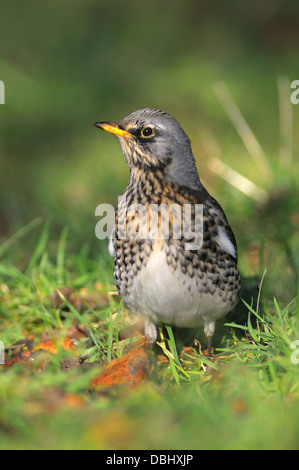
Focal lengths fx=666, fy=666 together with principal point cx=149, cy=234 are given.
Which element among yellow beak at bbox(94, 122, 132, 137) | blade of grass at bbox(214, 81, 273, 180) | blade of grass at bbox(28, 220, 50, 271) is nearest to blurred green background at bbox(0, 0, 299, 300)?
blade of grass at bbox(214, 81, 273, 180)

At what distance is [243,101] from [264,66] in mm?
1237

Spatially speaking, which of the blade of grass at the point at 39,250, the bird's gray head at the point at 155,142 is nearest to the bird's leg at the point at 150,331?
the bird's gray head at the point at 155,142

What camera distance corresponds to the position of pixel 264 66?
9602 millimetres

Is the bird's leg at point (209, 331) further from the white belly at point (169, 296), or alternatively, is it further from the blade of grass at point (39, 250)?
the blade of grass at point (39, 250)

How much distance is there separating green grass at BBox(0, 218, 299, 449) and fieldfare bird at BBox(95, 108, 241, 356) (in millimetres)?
270

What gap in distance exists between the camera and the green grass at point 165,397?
260 centimetres

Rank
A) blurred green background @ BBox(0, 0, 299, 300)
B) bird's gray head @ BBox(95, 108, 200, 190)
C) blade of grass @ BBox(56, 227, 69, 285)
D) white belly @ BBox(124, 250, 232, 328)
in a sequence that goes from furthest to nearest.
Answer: blurred green background @ BBox(0, 0, 299, 300), blade of grass @ BBox(56, 227, 69, 285), bird's gray head @ BBox(95, 108, 200, 190), white belly @ BBox(124, 250, 232, 328)

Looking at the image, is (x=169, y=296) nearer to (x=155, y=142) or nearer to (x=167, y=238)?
(x=167, y=238)

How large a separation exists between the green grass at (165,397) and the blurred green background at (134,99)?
0.92m

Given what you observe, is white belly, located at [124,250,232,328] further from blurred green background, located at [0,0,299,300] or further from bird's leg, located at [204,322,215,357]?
blurred green background, located at [0,0,299,300]

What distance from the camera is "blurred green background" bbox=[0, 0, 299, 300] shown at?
231 inches

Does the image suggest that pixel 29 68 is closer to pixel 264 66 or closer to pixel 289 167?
pixel 264 66

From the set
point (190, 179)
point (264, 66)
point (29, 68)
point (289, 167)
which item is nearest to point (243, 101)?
point (264, 66)

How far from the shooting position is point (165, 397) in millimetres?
3107
